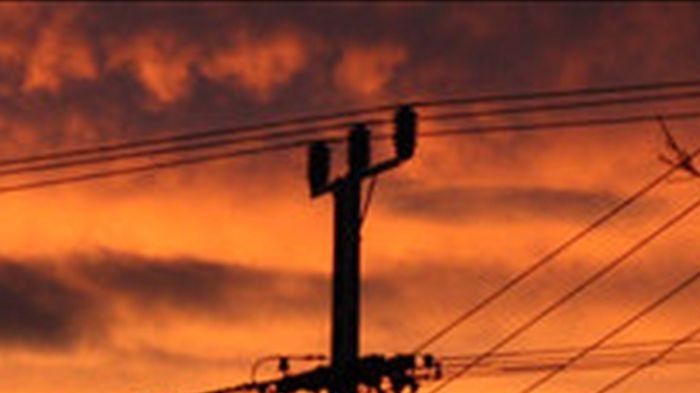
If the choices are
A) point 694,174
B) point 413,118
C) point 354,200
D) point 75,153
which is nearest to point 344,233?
point 354,200

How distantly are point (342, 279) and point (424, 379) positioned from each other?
90.7 inches

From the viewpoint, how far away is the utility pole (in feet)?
85.7

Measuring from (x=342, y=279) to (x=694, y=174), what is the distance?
10043mm

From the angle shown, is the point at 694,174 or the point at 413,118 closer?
the point at 694,174

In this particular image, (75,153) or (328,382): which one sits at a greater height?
(75,153)

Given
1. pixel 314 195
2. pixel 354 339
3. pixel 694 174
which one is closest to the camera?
pixel 694 174

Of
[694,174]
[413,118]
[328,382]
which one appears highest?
[413,118]

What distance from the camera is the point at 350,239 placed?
26.8 metres

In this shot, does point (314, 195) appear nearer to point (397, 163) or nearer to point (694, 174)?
point (397, 163)

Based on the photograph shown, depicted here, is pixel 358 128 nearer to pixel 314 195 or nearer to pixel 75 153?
pixel 314 195

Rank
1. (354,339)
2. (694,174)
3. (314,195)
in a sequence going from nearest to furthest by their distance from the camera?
1. (694,174)
2. (354,339)
3. (314,195)

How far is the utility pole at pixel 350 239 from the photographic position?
85.7 feet

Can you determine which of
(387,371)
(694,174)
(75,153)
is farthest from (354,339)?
(694,174)

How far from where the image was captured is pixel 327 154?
28.4 m
